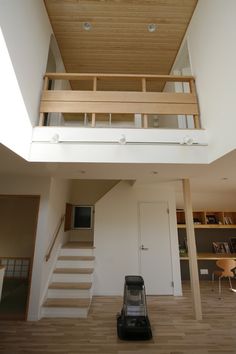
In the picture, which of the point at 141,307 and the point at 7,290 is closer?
the point at 141,307

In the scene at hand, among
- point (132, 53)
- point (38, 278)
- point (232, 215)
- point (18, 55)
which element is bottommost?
point (38, 278)

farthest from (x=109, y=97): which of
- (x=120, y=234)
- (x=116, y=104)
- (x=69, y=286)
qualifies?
(x=69, y=286)

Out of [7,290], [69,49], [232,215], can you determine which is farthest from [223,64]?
[7,290]

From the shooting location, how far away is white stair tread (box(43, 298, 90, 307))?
3536 mm

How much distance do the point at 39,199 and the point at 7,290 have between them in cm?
272

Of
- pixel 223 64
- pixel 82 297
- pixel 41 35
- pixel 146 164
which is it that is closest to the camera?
pixel 223 64

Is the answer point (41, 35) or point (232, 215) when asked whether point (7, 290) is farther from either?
point (232, 215)

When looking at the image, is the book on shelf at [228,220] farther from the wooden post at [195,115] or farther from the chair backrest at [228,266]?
the wooden post at [195,115]

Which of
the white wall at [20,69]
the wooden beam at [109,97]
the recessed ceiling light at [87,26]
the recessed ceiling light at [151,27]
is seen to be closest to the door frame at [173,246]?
the wooden beam at [109,97]

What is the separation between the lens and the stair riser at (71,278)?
13.4 ft

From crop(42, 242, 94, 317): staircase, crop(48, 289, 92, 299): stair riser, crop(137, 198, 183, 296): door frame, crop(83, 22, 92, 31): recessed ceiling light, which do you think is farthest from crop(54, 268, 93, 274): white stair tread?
crop(83, 22, 92, 31): recessed ceiling light

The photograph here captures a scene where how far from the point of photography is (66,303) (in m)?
3.59

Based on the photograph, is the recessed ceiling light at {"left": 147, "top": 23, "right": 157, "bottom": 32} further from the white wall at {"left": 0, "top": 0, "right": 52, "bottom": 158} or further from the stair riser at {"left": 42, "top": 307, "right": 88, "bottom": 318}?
the stair riser at {"left": 42, "top": 307, "right": 88, "bottom": 318}

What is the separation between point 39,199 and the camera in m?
3.86
